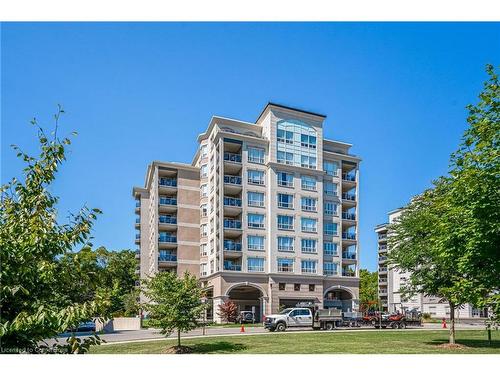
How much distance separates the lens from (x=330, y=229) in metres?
53.4

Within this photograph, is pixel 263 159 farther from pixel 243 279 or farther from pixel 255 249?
pixel 243 279

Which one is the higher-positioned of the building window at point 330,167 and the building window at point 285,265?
the building window at point 330,167

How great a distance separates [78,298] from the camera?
5516 millimetres

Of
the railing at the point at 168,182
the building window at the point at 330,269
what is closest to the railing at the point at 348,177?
the building window at the point at 330,269

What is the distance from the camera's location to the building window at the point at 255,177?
49722 mm

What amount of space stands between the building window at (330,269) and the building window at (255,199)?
10611 mm

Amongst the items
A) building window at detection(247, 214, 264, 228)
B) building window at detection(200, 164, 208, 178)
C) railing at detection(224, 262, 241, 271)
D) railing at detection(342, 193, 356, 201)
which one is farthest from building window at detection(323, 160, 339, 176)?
railing at detection(224, 262, 241, 271)

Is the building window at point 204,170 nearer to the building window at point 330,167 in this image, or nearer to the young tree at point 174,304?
the building window at point 330,167

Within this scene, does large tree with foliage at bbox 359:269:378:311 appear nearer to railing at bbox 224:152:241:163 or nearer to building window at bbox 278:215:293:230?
building window at bbox 278:215:293:230

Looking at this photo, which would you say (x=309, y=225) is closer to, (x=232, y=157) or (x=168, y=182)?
(x=232, y=157)

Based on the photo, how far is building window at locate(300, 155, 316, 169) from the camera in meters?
51.9
